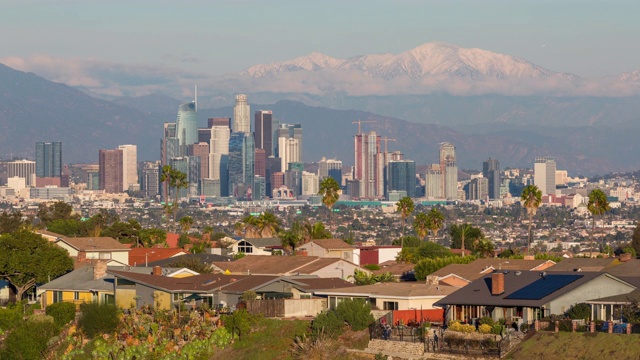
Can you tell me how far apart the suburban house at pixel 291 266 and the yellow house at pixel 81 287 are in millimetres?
8197

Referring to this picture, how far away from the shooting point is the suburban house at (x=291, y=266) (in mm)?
84625

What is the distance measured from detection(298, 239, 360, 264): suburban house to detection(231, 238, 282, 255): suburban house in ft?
17.9

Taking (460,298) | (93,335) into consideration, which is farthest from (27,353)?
(460,298)

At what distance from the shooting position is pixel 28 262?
3541 inches

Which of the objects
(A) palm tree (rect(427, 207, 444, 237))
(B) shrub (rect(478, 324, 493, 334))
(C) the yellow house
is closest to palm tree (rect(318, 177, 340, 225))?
(A) palm tree (rect(427, 207, 444, 237))

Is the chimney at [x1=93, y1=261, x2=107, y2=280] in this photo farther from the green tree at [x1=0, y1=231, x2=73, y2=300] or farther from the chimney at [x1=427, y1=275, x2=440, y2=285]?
the chimney at [x1=427, y1=275, x2=440, y2=285]

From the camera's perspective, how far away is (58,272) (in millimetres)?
91125

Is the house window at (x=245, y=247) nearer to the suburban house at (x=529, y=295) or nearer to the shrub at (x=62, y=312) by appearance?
the shrub at (x=62, y=312)

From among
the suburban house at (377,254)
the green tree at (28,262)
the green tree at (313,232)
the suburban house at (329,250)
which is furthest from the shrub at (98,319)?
the green tree at (313,232)

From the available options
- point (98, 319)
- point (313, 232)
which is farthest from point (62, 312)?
point (313, 232)

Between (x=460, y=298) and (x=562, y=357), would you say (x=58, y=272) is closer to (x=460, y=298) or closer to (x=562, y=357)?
(x=460, y=298)

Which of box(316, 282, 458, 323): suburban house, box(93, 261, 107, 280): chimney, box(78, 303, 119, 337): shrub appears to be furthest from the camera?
box(93, 261, 107, 280): chimney

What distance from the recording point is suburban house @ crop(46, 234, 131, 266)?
10131 centimetres

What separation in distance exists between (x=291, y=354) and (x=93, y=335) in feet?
46.4
